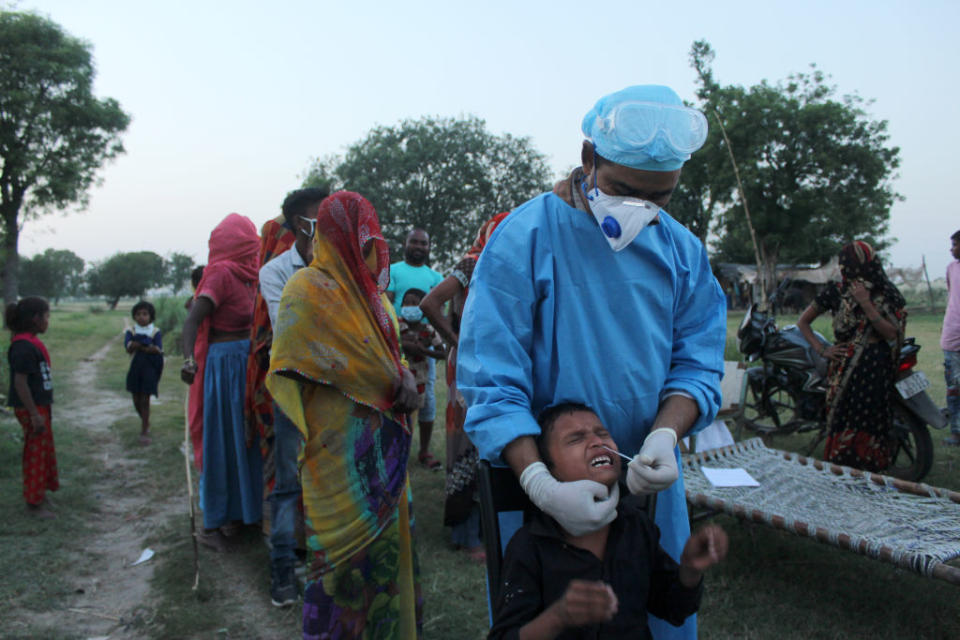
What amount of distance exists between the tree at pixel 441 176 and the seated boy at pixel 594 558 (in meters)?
26.9

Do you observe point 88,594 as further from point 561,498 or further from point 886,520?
point 886,520

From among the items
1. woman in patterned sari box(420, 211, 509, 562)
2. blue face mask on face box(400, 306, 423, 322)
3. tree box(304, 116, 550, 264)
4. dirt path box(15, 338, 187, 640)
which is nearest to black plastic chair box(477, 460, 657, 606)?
woman in patterned sari box(420, 211, 509, 562)

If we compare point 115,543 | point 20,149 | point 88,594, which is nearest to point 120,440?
point 115,543

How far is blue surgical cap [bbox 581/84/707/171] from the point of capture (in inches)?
52.1

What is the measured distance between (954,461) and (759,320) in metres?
1.94

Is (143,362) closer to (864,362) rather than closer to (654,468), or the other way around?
(864,362)

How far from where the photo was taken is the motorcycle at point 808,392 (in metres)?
4.70

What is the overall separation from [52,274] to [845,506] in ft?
269

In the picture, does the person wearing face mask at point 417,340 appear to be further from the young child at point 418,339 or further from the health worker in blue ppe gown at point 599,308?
the health worker in blue ppe gown at point 599,308

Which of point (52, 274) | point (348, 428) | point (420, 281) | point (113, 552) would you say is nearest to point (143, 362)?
point (113, 552)

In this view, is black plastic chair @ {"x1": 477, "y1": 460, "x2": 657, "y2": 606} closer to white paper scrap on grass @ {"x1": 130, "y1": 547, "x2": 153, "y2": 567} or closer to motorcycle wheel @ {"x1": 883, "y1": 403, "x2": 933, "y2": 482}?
white paper scrap on grass @ {"x1": 130, "y1": 547, "x2": 153, "y2": 567}

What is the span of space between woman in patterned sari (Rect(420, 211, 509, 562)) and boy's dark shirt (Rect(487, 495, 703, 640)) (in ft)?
7.54

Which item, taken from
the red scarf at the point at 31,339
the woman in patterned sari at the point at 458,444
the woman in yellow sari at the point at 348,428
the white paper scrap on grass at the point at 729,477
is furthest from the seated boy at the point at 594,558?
the red scarf at the point at 31,339

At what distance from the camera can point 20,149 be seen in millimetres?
24703
